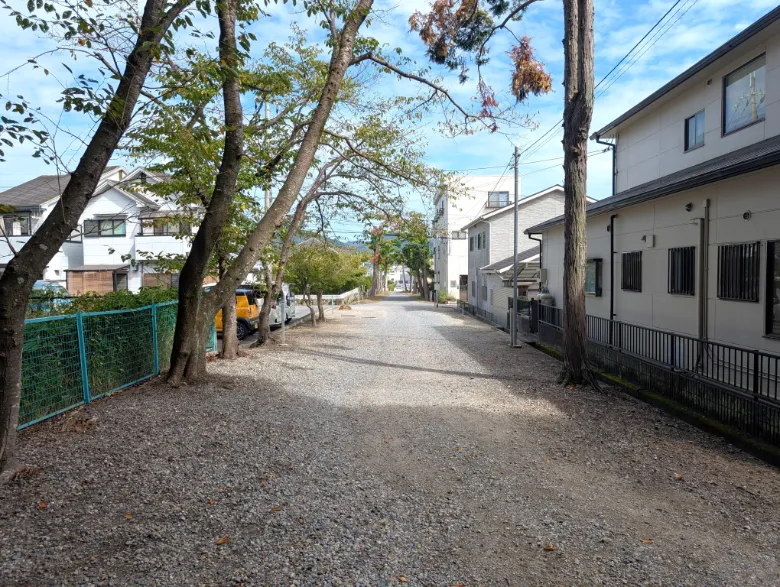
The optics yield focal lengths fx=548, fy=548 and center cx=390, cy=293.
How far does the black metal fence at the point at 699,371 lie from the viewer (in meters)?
5.67

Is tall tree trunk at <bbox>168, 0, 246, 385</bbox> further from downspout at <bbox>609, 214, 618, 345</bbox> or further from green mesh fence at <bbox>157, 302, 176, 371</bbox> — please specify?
downspout at <bbox>609, 214, 618, 345</bbox>

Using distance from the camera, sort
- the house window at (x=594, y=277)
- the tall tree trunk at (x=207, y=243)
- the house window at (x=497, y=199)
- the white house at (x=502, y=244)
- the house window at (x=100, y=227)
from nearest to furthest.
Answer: the house window at (x=100, y=227), the tall tree trunk at (x=207, y=243), the house window at (x=594, y=277), the white house at (x=502, y=244), the house window at (x=497, y=199)

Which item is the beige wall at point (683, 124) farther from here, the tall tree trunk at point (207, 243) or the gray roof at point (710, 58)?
the tall tree trunk at point (207, 243)

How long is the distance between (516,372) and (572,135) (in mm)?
4587

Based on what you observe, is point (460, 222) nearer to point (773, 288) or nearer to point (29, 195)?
point (29, 195)

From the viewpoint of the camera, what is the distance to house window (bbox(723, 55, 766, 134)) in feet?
32.9

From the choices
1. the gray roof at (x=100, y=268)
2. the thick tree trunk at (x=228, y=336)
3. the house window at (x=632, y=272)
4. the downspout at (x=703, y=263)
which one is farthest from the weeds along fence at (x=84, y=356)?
the gray roof at (x=100, y=268)

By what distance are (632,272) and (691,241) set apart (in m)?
2.37

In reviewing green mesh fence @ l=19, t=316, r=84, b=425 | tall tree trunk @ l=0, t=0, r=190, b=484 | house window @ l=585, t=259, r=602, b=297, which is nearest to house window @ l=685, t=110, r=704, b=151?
house window @ l=585, t=259, r=602, b=297

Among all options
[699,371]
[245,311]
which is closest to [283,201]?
[699,371]

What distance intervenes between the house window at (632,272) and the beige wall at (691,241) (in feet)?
0.47

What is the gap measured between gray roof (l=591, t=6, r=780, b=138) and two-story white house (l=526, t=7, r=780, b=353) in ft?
0.08

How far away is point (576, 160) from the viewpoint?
9.12m

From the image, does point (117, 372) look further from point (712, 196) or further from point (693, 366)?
point (712, 196)
